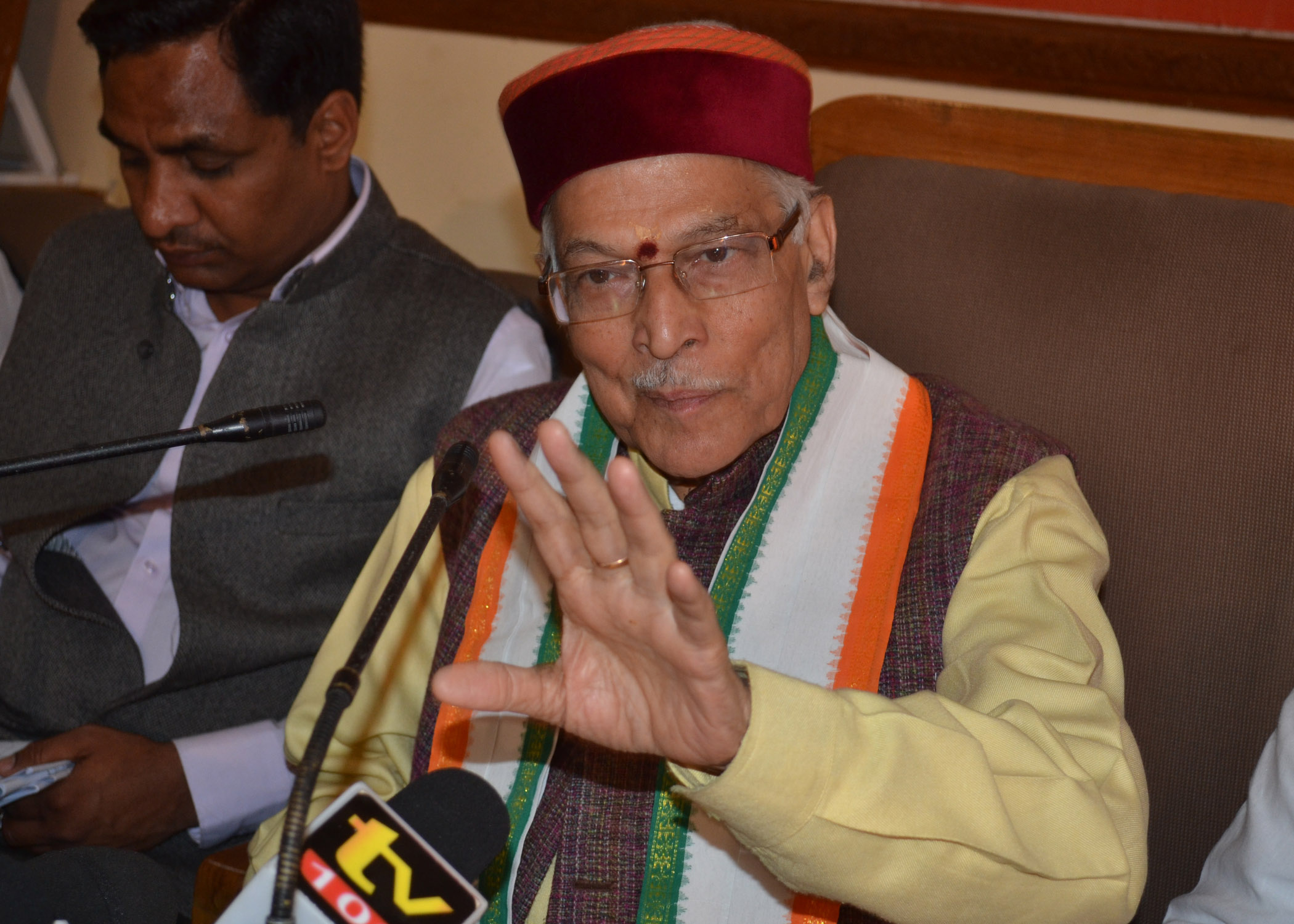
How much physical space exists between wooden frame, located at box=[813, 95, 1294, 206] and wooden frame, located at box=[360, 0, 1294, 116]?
13.0 inches

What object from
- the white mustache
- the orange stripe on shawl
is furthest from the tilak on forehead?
the orange stripe on shawl

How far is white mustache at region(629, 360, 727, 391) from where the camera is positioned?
144cm

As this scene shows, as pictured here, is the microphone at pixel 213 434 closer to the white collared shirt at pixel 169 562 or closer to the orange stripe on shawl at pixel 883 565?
the orange stripe on shawl at pixel 883 565

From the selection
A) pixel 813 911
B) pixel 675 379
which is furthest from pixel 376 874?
pixel 675 379

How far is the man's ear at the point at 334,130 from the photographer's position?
6.82 feet

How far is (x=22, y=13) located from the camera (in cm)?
295

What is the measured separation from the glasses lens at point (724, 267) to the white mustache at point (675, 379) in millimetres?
90

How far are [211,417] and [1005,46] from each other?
60.1 inches

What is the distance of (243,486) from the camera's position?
198 centimetres

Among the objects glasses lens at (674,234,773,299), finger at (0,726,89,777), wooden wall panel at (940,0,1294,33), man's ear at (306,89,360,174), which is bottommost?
finger at (0,726,89,777)

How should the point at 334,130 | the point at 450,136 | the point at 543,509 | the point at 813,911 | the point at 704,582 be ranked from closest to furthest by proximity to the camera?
the point at 543,509, the point at 813,911, the point at 704,582, the point at 334,130, the point at 450,136

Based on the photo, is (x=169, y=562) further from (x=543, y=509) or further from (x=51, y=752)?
(x=543, y=509)

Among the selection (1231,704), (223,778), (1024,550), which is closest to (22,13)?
(223,778)

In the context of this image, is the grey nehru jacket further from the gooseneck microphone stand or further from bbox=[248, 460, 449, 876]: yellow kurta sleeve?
the gooseneck microphone stand
